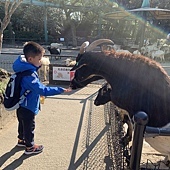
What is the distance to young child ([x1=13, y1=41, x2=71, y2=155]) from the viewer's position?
128 inches

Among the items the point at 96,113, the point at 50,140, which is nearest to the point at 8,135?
the point at 50,140

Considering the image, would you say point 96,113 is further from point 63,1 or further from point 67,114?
point 63,1

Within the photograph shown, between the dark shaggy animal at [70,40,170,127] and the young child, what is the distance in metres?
0.66

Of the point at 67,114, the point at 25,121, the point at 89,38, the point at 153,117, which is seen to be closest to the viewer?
the point at 153,117

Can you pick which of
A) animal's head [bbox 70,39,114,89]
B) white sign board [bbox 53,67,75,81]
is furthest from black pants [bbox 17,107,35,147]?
white sign board [bbox 53,67,75,81]

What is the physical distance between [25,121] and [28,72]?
2.58 feet

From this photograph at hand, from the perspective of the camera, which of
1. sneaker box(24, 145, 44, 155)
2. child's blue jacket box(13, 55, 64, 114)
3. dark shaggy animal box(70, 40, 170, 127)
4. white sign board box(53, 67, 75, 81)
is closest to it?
dark shaggy animal box(70, 40, 170, 127)

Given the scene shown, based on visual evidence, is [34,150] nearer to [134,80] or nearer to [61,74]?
[134,80]

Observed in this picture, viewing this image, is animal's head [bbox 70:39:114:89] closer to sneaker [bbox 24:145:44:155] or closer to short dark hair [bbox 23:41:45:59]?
short dark hair [bbox 23:41:45:59]

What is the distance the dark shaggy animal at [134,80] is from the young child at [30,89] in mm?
657

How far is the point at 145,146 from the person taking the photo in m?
4.21

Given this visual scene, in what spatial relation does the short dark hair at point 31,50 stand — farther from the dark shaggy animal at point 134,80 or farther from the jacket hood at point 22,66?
the dark shaggy animal at point 134,80

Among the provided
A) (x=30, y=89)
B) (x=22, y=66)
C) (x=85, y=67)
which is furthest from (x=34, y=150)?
(x=85, y=67)

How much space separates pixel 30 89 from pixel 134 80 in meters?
1.50
